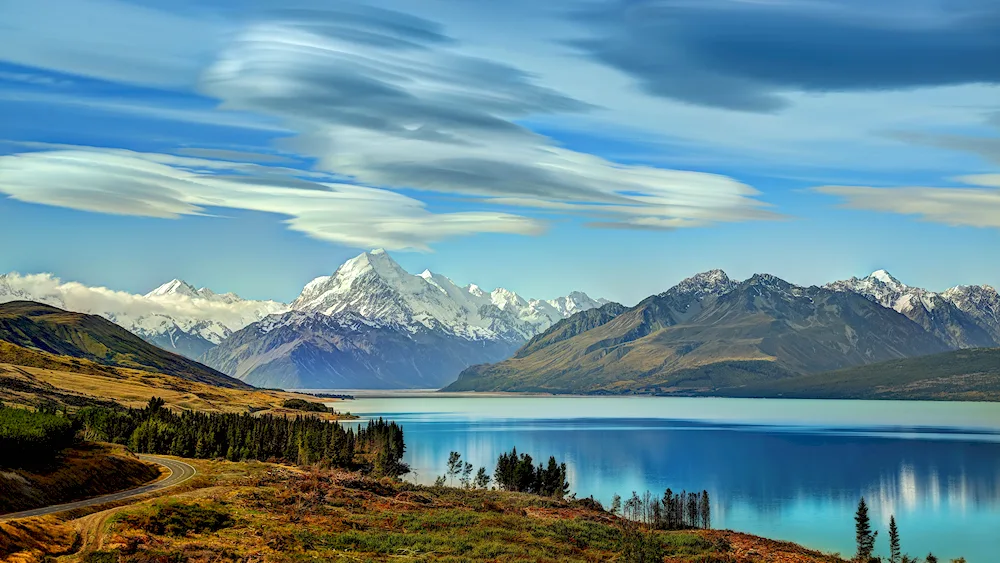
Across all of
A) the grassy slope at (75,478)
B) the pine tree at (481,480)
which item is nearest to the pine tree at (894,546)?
the pine tree at (481,480)

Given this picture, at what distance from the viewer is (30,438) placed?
A: 91.4 meters

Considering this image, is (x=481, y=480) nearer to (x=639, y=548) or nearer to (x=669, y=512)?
(x=669, y=512)

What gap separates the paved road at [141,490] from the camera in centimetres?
7842

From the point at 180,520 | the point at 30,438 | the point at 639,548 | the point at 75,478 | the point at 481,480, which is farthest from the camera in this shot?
the point at 481,480

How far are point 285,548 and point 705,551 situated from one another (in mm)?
41615

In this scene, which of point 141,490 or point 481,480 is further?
point 481,480

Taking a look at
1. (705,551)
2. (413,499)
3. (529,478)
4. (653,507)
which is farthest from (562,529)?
(529,478)

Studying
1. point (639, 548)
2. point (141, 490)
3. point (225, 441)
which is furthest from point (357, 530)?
point (225, 441)

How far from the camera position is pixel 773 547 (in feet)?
322

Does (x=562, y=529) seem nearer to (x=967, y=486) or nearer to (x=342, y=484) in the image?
(x=342, y=484)

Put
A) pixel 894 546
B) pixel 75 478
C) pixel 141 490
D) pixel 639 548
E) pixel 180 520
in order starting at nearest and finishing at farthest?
pixel 180 520, pixel 639 548, pixel 75 478, pixel 141 490, pixel 894 546

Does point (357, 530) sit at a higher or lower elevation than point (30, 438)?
lower

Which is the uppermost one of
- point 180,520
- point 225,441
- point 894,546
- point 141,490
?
point 180,520

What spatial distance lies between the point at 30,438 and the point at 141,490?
12.4 m
